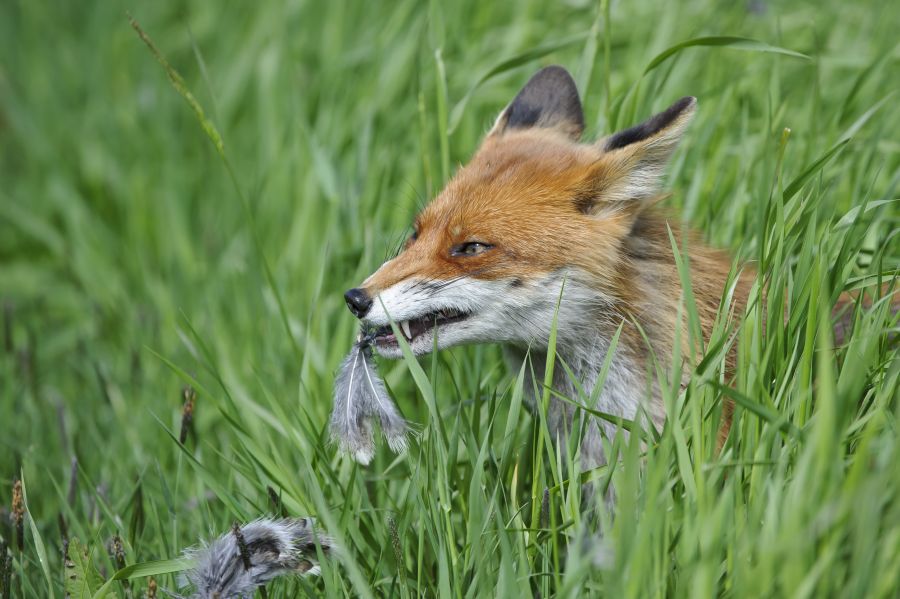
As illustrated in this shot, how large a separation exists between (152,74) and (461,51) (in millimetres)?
3773

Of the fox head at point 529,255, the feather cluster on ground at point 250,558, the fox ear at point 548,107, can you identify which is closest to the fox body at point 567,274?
the fox head at point 529,255

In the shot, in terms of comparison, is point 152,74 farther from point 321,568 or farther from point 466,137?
point 321,568

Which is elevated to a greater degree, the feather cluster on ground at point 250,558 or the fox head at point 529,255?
the fox head at point 529,255

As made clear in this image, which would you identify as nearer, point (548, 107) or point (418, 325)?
point (418, 325)

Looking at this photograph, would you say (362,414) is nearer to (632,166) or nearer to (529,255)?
(529,255)

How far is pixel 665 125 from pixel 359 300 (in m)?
1.41

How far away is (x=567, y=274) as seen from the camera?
13.2 ft

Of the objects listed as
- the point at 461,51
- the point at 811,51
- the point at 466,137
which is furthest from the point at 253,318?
the point at 811,51

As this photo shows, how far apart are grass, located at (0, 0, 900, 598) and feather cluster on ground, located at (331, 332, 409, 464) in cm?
14

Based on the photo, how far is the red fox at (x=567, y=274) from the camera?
399 centimetres

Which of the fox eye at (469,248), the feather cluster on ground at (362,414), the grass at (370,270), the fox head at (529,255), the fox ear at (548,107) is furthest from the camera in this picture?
the fox ear at (548,107)

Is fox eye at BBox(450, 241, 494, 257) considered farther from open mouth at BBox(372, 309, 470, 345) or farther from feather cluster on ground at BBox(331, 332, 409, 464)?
feather cluster on ground at BBox(331, 332, 409, 464)

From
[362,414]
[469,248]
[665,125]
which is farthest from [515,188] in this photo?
[362,414]

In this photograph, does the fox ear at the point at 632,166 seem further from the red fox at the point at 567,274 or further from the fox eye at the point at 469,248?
the fox eye at the point at 469,248
